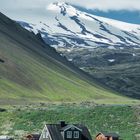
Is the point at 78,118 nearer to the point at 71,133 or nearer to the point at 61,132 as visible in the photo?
the point at 71,133

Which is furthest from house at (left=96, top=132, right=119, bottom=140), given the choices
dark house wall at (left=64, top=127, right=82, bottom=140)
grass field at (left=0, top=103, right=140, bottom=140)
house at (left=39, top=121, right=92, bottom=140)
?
grass field at (left=0, top=103, right=140, bottom=140)

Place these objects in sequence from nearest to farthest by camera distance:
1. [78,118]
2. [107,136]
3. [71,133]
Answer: [71,133] < [107,136] < [78,118]

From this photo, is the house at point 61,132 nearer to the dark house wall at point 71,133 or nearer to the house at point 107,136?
the dark house wall at point 71,133

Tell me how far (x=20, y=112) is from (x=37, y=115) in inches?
181

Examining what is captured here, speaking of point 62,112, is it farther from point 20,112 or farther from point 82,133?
point 82,133

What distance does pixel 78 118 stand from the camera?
142375 mm

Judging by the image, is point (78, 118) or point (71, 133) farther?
point (78, 118)

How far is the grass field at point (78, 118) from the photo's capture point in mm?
132125

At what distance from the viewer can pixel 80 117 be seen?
143 meters

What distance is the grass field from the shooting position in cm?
Result: 13212

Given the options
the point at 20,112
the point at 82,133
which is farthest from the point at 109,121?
the point at 82,133

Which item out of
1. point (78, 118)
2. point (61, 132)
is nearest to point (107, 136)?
point (61, 132)

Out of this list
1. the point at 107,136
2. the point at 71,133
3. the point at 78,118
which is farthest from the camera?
the point at 78,118

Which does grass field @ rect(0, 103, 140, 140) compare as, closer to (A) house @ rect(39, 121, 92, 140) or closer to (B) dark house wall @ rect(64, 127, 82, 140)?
(B) dark house wall @ rect(64, 127, 82, 140)
